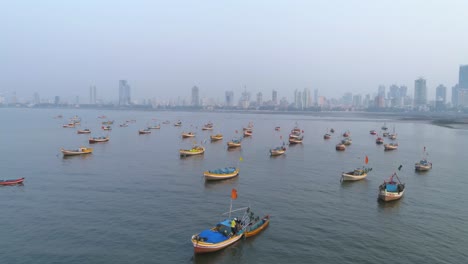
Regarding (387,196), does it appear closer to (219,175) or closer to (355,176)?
(355,176)

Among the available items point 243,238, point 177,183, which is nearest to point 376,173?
point 177,183

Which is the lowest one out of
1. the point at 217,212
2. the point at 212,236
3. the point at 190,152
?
the point at 217,212

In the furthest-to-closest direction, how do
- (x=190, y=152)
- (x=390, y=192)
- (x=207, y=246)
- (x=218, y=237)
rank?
(x=190, y=152), (x=390, y=192), (x=218, y=237), (x=207, y=246)

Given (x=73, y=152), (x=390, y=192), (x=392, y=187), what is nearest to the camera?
(x=390, y=192)

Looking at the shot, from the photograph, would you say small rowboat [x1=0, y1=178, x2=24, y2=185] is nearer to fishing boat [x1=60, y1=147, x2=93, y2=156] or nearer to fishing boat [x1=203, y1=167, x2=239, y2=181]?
fishing boat [x1=203, y1=167, x2=239, y2=181]

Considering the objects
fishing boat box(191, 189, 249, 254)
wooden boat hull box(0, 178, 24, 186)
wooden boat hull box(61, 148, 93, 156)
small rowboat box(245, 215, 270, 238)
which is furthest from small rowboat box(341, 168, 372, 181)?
wooden boat hull box(61, 148, 93, 156)

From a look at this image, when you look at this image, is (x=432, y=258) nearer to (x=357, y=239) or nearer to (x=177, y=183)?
(x=357, y=239)

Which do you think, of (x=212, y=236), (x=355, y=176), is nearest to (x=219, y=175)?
→ (x=355, y=176)
